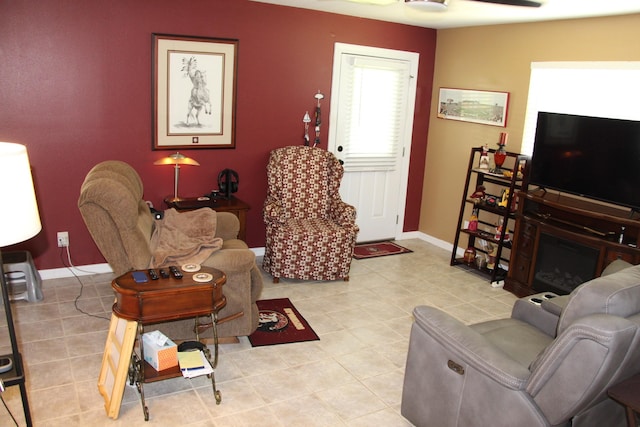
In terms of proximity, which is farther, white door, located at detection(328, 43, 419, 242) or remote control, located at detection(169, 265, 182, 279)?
white door, located at detection(328, 43, 419, 242)

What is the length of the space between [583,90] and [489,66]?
105 cm

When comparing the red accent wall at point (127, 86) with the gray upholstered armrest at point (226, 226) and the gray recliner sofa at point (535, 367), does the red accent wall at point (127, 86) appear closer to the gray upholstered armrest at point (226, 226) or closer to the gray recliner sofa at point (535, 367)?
the gray upholstered armrest at point (226, 226)

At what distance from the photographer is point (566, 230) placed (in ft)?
14.6

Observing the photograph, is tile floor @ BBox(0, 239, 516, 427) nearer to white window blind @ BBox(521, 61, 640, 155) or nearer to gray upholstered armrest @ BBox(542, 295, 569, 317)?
gray upholstered armrest @ BBox(542, 295, 569, 317)

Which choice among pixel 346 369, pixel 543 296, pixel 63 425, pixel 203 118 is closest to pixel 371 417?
pixel 346 369

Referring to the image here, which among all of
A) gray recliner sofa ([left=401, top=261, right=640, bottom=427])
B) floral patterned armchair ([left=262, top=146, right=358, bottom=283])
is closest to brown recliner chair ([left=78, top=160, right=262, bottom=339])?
floral patterned armchair ([left=262, top=146, right=358, bottom=283])

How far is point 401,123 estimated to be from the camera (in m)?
6.14

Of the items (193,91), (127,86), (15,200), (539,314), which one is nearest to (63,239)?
(127,86)

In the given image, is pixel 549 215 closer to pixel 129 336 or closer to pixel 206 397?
pixel 206 397

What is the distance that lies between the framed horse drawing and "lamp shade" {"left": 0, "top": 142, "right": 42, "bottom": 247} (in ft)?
9.41

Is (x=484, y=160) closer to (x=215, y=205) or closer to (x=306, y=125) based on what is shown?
(x=306, y=125)

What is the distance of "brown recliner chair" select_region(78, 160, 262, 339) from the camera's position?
298 cm

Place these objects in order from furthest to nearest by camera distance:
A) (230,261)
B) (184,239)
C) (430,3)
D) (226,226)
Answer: (226,226) → (184,239) → (230,261) → (430,3)

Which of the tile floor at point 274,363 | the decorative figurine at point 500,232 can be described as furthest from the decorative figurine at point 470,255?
the tile floor at point 274,363
